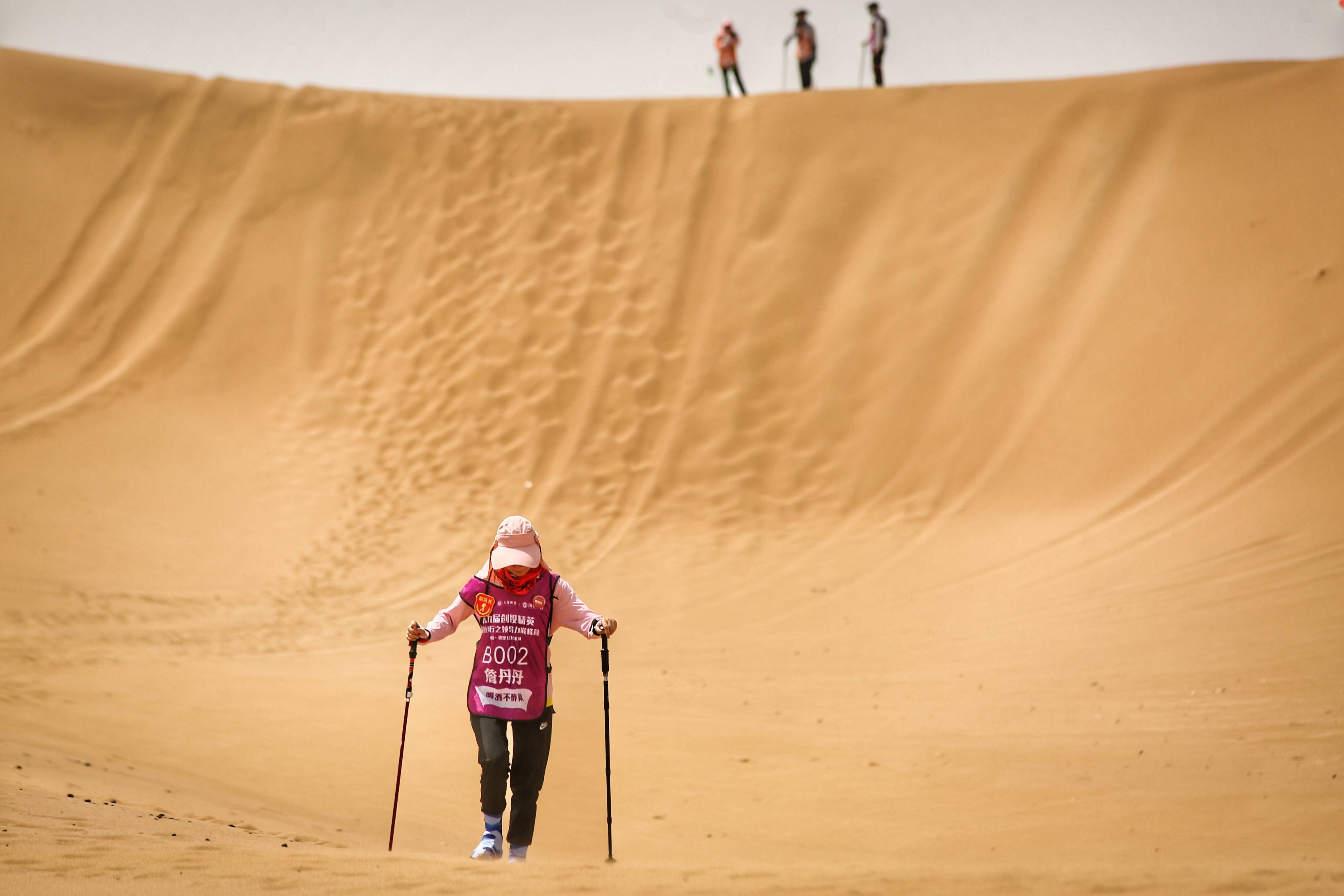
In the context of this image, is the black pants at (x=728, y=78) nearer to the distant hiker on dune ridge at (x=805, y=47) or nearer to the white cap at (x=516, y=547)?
the distant hiker on dune ridge at (x=805, y=47)

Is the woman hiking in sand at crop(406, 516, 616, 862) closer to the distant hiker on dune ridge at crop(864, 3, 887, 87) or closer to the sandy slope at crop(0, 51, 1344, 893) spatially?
the sandy slope at crop(0, 51, 1344, 893)

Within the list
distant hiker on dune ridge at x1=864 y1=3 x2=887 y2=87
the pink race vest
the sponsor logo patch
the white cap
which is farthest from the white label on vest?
distant hiker on dune ridge at x1=864 y1=3 x2=887 y2=87

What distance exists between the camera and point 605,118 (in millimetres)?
16953

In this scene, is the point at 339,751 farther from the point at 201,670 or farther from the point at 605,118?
the point at 605,118

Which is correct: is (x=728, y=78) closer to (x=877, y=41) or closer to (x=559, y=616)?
(x=877, y=41)

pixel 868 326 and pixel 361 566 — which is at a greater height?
pixel 868 326

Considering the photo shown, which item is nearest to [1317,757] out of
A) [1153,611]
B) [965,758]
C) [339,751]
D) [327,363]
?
[965,758]

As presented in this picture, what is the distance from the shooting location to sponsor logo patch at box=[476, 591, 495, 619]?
177 inches

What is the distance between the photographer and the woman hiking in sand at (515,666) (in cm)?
449

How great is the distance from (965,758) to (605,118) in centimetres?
1260

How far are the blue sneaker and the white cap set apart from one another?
1052mm

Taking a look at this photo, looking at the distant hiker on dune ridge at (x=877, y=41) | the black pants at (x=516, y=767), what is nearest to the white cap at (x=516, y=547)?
the black pants at (x=516, y=767)

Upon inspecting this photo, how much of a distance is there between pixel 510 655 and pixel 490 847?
745 millimetres

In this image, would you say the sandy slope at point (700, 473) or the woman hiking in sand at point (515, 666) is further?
the sandy slope at point (700, 473)
